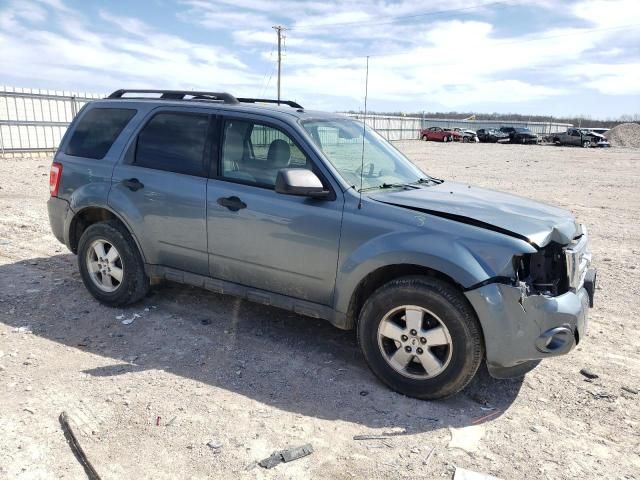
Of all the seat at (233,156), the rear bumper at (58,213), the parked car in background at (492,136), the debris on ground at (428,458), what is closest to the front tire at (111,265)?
the rear bumper at (58,213)

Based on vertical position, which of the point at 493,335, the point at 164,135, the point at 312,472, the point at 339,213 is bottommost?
the point at 312,472

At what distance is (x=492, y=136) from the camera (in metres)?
49.5

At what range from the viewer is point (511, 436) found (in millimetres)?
3154

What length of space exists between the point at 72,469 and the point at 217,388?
106 centimetres

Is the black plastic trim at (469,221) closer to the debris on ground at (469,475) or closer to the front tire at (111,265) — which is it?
the debris on ground at (469,475)

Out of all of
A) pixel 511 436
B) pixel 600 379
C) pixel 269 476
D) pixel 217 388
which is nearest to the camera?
pixel 269 476

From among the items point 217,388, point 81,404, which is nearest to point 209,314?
point 217,388

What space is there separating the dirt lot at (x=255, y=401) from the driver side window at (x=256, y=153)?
138 centimetres

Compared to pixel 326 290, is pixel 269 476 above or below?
below

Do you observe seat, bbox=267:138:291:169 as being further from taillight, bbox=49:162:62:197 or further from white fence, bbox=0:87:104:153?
white fence, bbox=0:87:104:153

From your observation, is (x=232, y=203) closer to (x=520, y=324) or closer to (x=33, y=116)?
(x=520, y=324)

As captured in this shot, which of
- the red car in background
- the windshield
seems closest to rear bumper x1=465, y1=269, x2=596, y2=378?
the windshield

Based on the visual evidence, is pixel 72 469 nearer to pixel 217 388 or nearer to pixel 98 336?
pixel 217 388

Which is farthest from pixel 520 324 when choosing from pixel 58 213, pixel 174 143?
pixel 58 213
